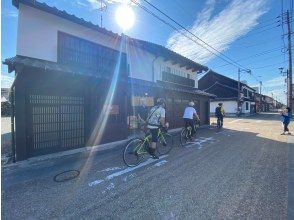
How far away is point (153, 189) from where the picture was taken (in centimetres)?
522

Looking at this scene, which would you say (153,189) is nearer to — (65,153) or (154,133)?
(154,133)

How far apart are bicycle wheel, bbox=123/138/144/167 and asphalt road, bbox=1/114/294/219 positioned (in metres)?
0.28

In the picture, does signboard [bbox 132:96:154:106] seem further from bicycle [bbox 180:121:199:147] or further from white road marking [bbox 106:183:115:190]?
white road marking [bbox 106:183:115:190]

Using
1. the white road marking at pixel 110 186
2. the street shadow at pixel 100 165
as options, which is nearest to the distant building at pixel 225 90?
the street shadow at pixel 100 165

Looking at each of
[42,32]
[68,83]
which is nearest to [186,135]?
[68,83]

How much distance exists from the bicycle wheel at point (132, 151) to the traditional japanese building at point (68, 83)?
368 cm

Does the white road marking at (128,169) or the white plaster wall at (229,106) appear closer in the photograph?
the white road marking at (128,169)

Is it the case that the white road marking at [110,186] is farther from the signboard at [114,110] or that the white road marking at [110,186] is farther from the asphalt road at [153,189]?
the signboard at [114,110]

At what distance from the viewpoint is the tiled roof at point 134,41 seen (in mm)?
8570

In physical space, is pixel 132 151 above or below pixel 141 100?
below

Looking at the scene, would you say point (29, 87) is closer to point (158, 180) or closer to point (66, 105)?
point (66, 105)

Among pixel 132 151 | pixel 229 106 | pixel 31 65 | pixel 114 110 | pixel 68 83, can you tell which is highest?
pixel 31 65

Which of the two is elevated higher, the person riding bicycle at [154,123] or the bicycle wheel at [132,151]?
the person riding bicycle at [154,123]

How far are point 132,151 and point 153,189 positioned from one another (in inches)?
81.7
